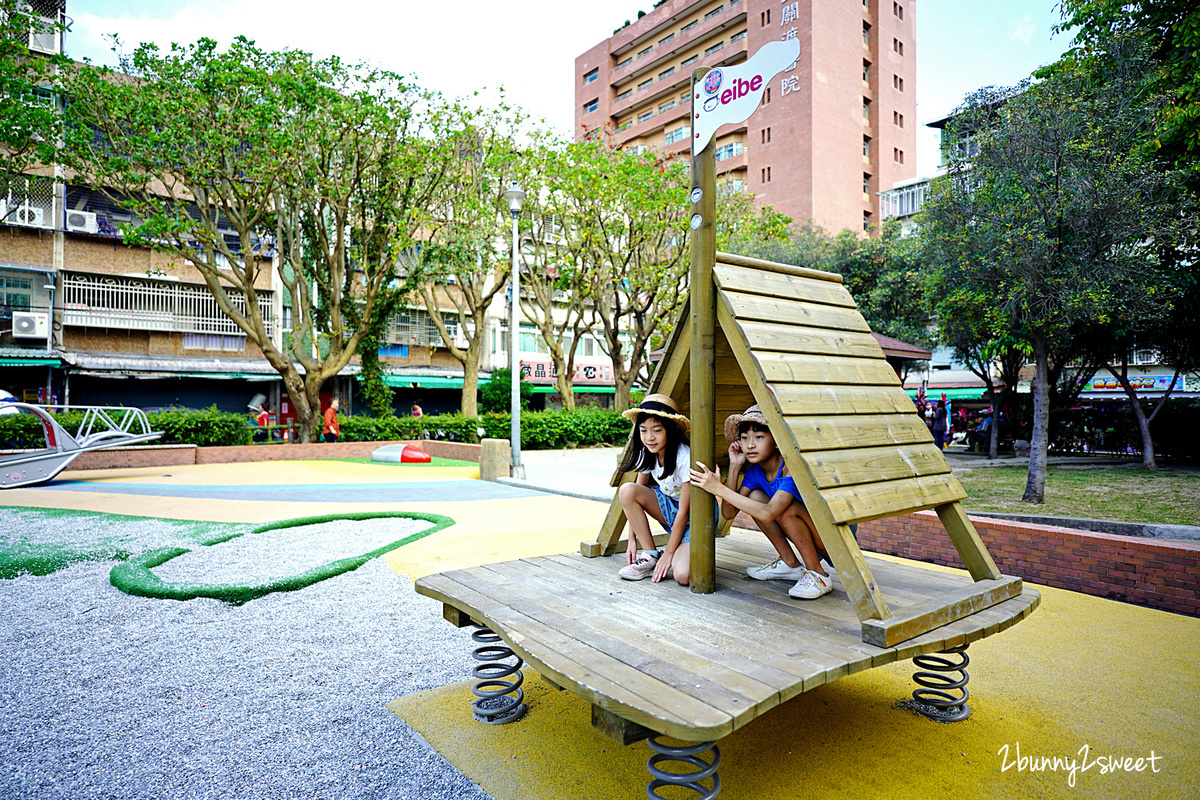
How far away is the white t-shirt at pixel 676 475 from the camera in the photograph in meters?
3.86

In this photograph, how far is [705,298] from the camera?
11.3ft

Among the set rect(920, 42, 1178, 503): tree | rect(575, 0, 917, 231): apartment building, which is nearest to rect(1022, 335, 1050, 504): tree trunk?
rect(920, 42, 1178, 503): tree

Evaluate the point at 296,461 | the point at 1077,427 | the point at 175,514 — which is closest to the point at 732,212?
the point at 1077,427

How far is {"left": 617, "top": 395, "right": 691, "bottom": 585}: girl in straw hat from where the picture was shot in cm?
368

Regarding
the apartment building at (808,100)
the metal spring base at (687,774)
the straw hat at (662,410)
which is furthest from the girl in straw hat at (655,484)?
the apartment building at (808,100)

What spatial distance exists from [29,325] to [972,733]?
28710 millimetres

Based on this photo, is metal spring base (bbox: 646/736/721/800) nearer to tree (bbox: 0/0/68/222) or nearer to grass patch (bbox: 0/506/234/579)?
grass patch (bbox: 0/506/234/579)

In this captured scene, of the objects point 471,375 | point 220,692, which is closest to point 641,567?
point 220,692

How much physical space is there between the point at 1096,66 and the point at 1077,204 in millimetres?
3637

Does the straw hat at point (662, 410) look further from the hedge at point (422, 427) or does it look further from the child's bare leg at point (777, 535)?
the hedge at point (422, 427)

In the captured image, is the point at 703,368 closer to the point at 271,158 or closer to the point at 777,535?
the point at 777,535

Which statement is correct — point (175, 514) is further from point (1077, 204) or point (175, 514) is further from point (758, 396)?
point (1077, 204)

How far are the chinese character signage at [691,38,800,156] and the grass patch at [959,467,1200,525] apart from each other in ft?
22.5

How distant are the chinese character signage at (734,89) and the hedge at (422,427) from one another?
1631 cm
